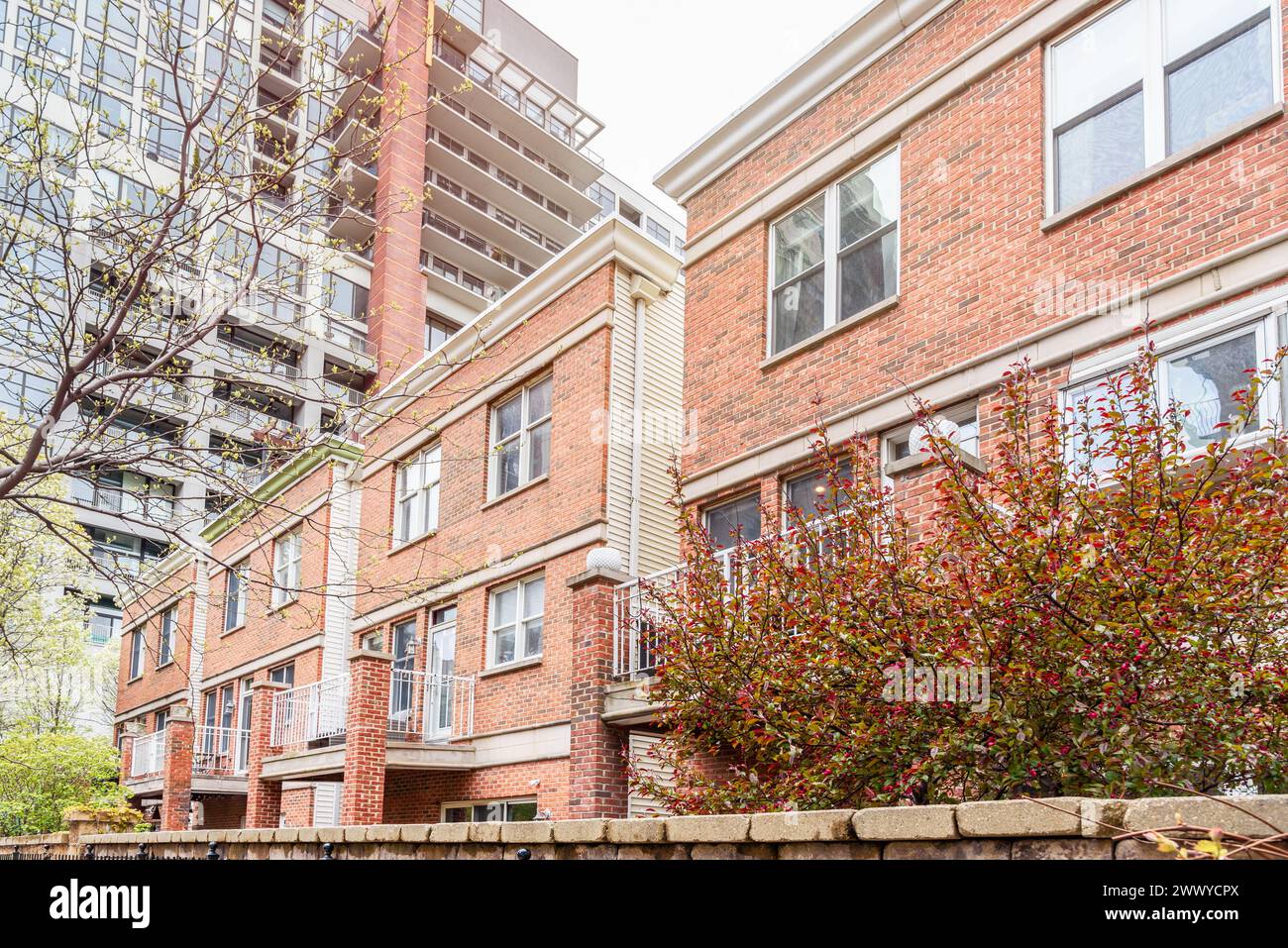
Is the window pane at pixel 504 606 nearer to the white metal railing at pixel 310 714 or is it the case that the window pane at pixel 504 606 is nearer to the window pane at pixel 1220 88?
the white metal railing at pixel 310 714

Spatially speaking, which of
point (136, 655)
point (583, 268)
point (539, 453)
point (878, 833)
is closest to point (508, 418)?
point (539, 453)

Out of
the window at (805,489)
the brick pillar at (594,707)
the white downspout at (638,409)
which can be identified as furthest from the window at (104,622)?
the window at (805,489)

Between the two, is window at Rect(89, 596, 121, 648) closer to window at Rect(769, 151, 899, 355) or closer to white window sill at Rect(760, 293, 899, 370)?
window at Rect(769, 151, 899, 355)

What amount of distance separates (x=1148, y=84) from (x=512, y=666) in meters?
10.8

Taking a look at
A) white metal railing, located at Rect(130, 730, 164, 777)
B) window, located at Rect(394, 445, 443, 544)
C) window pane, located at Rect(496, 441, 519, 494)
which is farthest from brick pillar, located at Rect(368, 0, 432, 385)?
window pane, located at Rect(496, 441, 519, 494)

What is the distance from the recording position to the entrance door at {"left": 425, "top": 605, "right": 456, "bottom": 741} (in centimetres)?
1769

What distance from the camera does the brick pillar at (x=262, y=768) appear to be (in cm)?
1933

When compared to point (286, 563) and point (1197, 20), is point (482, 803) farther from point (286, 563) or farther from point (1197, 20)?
point (1197, 20)
